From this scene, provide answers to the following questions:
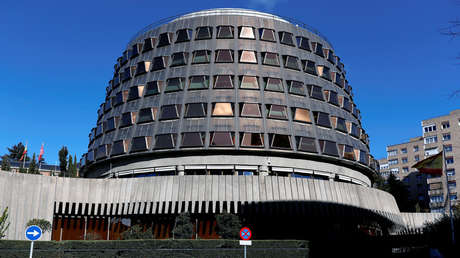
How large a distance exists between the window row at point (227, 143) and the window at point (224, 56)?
31.0ft

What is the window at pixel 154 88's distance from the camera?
165ft

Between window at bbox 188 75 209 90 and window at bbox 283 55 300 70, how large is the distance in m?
9.65

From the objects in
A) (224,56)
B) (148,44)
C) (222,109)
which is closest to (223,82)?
(222,109)

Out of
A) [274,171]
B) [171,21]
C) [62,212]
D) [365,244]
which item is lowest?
[365,244]

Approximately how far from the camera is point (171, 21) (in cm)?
5750

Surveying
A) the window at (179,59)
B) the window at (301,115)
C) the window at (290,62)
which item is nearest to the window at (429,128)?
the window at (290,62)

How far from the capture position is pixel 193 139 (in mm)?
45594

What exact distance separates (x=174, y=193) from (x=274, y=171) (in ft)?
37.8

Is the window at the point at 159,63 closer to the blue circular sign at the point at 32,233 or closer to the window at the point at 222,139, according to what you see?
the window at the point at 222,139

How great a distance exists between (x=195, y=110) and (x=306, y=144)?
1234 cm

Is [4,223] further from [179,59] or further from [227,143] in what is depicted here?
[179,59]

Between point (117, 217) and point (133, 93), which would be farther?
point (133, 93)

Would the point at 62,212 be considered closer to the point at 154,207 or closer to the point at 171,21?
the point at 154,207

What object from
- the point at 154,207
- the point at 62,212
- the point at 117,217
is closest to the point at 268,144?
the point at 154,207
